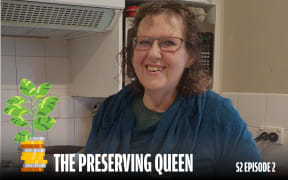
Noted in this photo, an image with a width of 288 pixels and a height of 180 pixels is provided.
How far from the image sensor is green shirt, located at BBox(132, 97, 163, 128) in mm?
731

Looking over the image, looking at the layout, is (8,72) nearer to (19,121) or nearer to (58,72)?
(58,72)

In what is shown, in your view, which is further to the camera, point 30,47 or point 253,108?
point 30,47

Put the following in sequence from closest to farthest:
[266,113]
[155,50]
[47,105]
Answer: [155,50], [47,105], [266,113]

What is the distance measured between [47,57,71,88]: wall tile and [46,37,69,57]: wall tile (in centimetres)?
2

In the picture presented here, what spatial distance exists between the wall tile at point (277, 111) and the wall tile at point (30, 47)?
103cm

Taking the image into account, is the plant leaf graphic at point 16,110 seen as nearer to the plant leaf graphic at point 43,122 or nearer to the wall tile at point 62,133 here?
the plant leaf graphic at point 43,122

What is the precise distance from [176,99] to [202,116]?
86 mm

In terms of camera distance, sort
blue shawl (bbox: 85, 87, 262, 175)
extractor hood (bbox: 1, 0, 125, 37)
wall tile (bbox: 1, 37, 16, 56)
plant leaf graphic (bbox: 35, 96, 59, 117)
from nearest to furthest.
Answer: blue shawl (bbox: 85, 87, 262, 175), plant leaf graphic (bbox: 35, 96, 59, 117), extractor hood (bbox: 1, 0, 125, 37), wall tile (bbox: 1, 37, 16, 56)

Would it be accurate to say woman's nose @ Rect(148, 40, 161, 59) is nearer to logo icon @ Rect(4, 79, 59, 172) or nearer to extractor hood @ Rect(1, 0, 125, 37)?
logo icon @ Rect(4, 79, 59, 172)

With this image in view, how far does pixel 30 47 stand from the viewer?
1300mm

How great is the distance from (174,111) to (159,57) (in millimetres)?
142

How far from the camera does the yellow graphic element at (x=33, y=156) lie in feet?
1.56

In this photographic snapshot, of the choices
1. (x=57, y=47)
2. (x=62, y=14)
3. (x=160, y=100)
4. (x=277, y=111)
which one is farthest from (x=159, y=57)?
(x=57, y=47)

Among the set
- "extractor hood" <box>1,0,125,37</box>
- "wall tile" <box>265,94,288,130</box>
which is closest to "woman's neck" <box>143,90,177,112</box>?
"extractor hood" <box>1,0,125,37</box>
